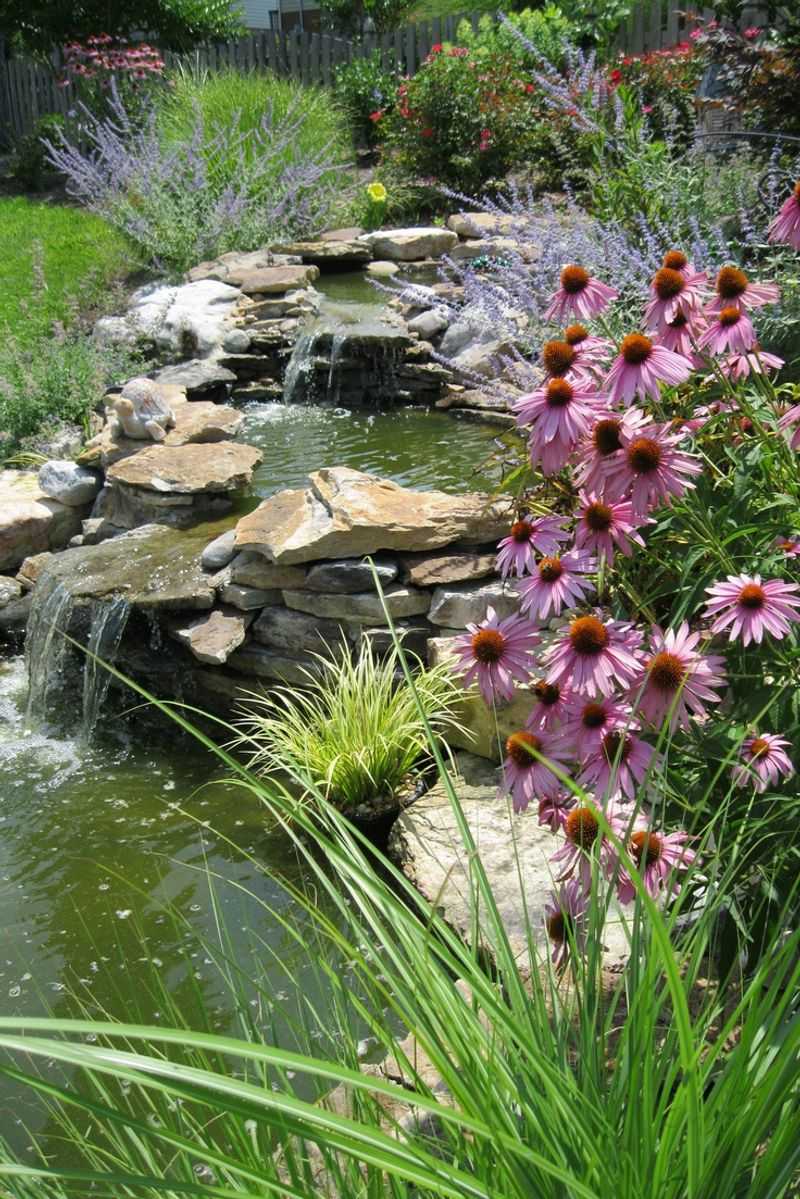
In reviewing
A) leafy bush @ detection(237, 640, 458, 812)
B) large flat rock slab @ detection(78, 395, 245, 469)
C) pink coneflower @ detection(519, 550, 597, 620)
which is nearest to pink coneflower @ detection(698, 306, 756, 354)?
pink coneflower @ detection(519, 550, 597, 620)

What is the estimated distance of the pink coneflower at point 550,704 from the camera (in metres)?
1.85

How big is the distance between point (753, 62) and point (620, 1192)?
5788mm

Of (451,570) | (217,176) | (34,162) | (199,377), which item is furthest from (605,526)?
(34,162)

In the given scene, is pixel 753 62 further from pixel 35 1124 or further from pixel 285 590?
pixel 35 1124

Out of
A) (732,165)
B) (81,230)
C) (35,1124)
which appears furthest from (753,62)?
(81,230)

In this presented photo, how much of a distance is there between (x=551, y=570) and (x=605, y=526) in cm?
12

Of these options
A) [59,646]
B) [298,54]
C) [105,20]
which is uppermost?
[105,20]

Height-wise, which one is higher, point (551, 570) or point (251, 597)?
point (551, 570)

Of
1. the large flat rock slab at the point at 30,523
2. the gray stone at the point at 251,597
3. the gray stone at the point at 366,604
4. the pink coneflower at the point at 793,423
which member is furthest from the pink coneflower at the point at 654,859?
the large flat rock slab at the point at 30,523

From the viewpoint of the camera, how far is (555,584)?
1.94 m

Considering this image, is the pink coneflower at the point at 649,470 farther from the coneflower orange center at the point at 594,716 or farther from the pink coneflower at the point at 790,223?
the pink coneflower at the point at 790,223

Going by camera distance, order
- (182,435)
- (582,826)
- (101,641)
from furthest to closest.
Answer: (182,435), (101,641), (582,826)

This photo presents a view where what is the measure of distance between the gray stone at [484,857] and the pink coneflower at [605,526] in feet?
4.11

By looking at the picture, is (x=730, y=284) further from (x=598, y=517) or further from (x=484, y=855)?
(x=484, y=855)
